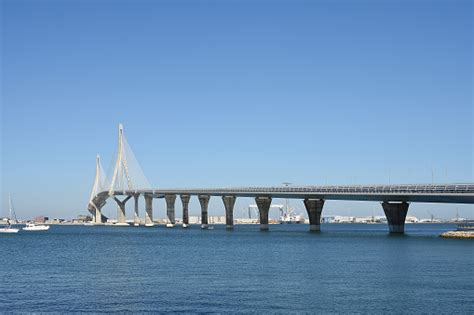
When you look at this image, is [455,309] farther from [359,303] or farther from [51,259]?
[51,259]

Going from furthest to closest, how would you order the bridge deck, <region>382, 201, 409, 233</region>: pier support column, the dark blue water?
<region>382, 201, 409, 233</region>: pier support column
the bridge deck
the dark blue water

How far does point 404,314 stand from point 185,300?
13.3m

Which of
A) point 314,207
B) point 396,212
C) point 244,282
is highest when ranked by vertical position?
point 314,207

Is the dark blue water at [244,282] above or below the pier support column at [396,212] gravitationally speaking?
below

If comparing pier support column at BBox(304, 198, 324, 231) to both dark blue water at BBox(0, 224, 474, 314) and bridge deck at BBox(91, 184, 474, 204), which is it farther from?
dark blue water at BBox(0, 224, 474, 314)

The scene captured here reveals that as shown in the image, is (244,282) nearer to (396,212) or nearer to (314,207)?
(396,212)

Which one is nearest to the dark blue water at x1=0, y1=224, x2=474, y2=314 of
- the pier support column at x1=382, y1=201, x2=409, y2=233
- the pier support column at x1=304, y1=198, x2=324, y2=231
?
the pier support column at x1=382, y1=201, x2=409, y2=233

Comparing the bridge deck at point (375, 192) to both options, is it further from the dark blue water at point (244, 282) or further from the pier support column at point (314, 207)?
the dark blue water at point (244, 282)

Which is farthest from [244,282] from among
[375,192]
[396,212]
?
[396,212]

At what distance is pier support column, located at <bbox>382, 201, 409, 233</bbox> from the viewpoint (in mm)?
144875

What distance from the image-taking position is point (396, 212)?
146000 millimetres

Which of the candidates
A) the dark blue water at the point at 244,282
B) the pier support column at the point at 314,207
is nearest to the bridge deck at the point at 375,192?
the pier support column at the point at 314,207

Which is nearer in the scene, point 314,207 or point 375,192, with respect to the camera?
point 375,192

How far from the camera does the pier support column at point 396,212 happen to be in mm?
144875
